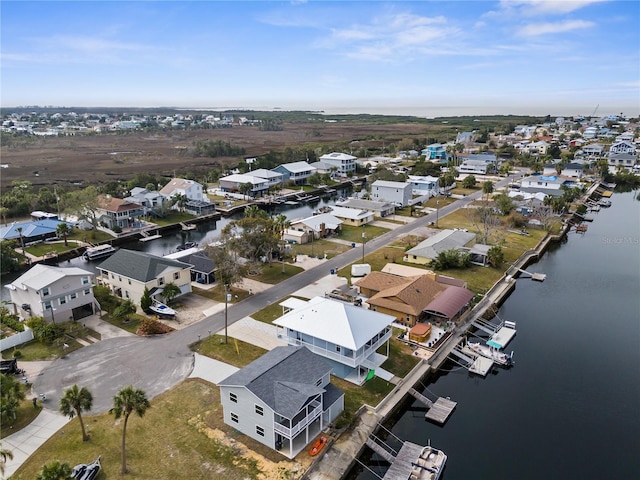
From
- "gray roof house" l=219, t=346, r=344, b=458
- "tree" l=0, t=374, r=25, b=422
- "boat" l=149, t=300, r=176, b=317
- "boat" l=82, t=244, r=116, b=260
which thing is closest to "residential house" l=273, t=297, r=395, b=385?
"gray roof house" l=219, t=346, r=344, b=458

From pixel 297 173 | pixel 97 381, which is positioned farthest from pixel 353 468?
pixel 297 173

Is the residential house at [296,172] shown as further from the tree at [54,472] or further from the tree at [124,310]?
the tree at [54,472]

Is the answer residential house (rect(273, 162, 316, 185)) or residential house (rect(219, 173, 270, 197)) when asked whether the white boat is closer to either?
residential house (rect(219, 173, 270, 197))

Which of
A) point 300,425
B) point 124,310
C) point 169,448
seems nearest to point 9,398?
point 169,448

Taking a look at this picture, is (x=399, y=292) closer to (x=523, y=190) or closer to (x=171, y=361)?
(x=171, y=361)

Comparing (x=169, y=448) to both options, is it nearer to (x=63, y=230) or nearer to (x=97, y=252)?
(x=97, y=252)
